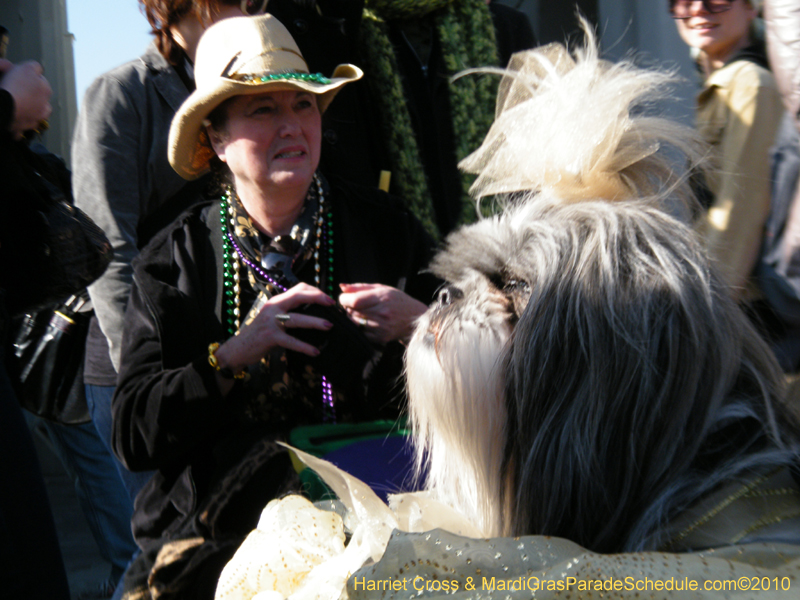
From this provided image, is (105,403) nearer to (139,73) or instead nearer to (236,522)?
(236,522)

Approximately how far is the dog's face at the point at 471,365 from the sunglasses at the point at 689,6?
1.35 metres

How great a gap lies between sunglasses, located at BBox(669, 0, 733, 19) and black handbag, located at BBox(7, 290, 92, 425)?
7.69 feet

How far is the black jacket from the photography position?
1.80m

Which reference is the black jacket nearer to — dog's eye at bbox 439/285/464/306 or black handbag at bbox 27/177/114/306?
black handbag at bbox 27/177/114/306

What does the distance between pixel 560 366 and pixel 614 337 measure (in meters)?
0.09

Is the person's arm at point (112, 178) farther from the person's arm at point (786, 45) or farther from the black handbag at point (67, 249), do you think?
the person's arm at point (786, 45)

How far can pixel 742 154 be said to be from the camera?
1.99m

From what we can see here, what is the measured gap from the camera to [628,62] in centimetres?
145

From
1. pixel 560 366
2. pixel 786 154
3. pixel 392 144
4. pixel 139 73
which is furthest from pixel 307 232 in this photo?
pixel 786 154

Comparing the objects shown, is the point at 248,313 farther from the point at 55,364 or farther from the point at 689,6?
the point at 689,6

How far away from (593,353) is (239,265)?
47.1 inches

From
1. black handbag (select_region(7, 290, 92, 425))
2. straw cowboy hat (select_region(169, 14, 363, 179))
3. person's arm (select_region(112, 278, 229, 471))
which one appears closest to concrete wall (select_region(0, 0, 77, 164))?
black handbag (select_region(7, 290, 92, 425))

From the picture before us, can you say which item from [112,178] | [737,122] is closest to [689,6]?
[737,122]

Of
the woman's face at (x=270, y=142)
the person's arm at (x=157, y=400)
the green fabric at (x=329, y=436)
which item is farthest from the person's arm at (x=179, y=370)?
the woman's face at (x=270, y=142)
